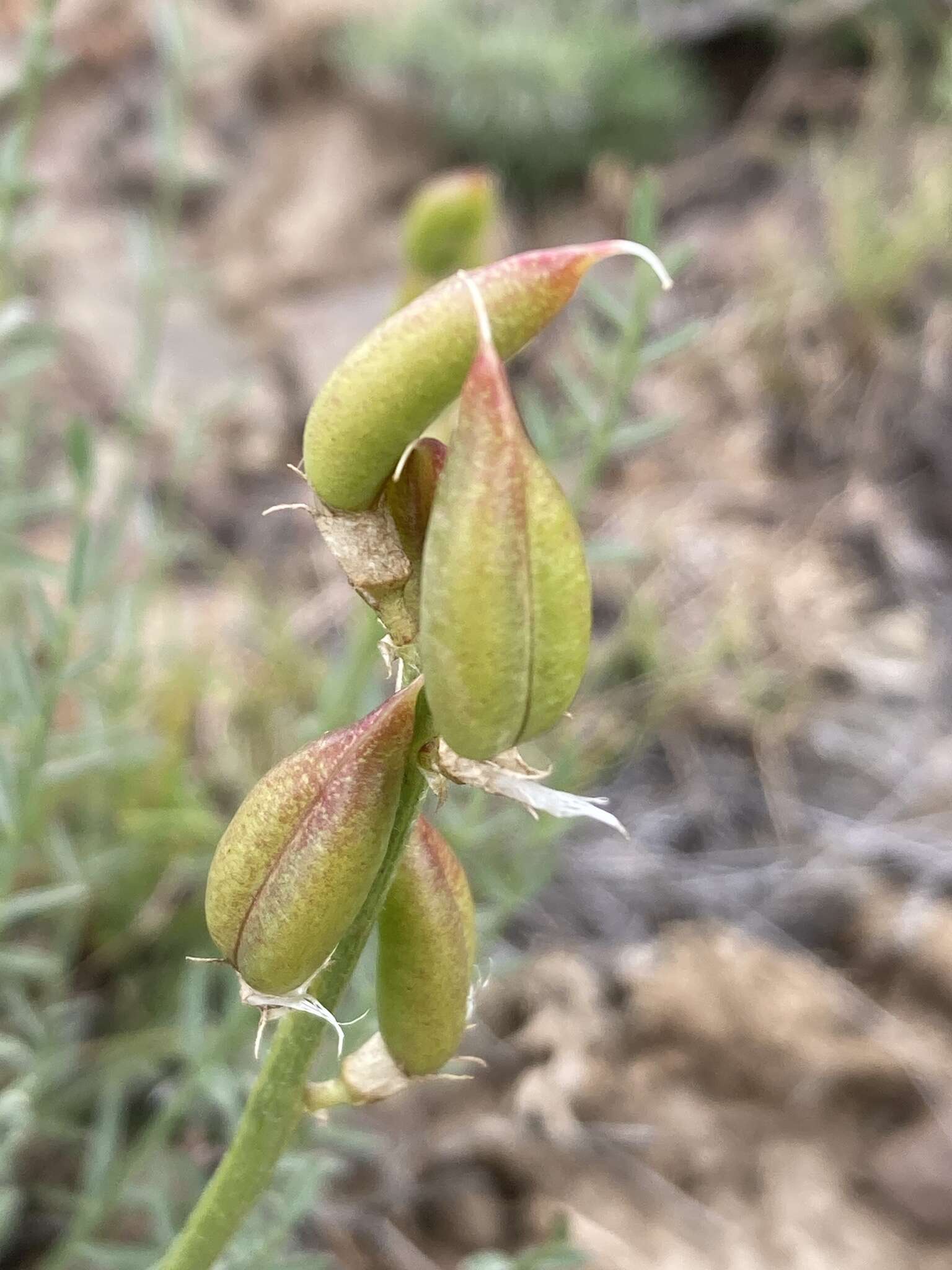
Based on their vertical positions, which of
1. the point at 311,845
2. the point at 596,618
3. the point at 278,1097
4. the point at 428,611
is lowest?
the point at 596,618

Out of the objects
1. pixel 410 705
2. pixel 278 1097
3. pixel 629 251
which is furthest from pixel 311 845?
pixel 629 251

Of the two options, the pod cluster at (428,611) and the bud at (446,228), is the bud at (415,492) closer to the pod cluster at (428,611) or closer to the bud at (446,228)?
the pod cluster at (428,611)

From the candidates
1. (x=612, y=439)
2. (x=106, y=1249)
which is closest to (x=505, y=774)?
(x=612, y=439)

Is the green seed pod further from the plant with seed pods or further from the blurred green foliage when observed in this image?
the blurred green foliage

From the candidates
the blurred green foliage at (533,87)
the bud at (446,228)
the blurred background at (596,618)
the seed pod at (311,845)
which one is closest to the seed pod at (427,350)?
the seed pod at (311,845)

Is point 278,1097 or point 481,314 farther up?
point 481,314

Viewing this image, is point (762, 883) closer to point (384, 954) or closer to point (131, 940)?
point (131, 940)

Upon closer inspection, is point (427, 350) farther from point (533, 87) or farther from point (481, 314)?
point (533, 87)
